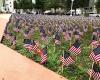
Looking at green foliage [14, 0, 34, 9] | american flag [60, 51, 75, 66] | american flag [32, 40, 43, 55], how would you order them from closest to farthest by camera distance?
american flag [60, 51, 75, 66] → american flag [32, 40, 43, 55] → green foliage [14, 0, 34, 9]

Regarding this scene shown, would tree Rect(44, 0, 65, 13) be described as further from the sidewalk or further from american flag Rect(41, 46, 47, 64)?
american flag Rect(41, 46, 47, 64)

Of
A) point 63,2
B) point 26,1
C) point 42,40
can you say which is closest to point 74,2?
point 63,2

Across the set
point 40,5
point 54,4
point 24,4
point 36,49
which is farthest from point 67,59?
point 24,4

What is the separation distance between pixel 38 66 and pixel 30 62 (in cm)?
95

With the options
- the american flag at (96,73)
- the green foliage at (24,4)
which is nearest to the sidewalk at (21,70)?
the american flag at (96,73)

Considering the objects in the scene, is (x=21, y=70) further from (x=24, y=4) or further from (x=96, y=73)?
(x=24, y=4)

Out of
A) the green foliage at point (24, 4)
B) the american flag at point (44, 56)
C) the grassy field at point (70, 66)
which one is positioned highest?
the american flag at point (44, 56)

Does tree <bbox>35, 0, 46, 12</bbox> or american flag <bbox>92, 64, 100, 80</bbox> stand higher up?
american flag <bbox>92, 64, 100, 80</bbox>

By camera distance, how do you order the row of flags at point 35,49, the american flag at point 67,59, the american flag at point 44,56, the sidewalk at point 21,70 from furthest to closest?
the row of flags at point 35,49
the american flag at point 44,56
the american flag at point 67,59
the sidewalk at point 21,70

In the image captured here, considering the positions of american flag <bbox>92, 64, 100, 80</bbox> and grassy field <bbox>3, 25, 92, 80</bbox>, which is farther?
grassy field <bbox>3, 25, 92, 80</bbox>

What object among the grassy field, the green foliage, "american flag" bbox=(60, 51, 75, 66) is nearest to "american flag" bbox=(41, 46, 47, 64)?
the grassy field

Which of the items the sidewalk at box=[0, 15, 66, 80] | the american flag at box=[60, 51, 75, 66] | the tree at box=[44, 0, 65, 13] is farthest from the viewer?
the tree at box=[44, 0, 65, 13]

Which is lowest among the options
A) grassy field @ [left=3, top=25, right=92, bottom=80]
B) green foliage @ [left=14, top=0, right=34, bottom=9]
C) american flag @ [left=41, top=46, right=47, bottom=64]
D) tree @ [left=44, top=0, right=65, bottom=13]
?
green foliage @ [left=14, top=0, right=34, bottom=9]

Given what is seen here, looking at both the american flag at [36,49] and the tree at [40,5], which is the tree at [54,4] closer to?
the tree at [40,5]
